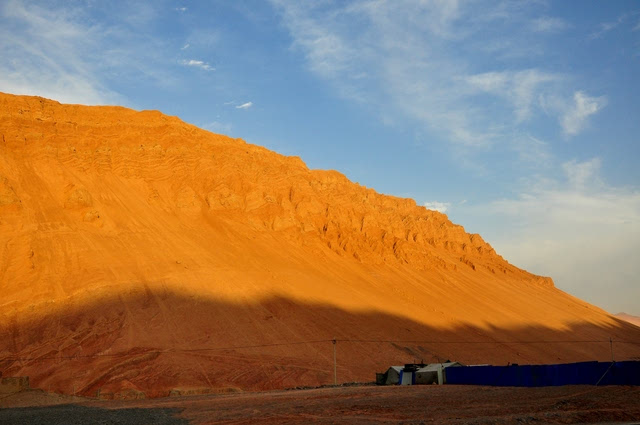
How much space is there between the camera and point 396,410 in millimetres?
17938

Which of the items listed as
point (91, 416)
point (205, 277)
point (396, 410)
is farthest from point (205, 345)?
point (396, 410)

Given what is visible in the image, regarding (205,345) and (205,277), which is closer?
(205,345)

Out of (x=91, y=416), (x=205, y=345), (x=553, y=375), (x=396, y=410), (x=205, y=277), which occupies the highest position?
(x=205, y=277)

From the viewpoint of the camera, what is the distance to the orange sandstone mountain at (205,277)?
34.1m

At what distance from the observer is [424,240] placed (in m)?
74.0

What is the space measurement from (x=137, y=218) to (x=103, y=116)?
12.1m

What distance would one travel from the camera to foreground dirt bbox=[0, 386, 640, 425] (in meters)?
14.8

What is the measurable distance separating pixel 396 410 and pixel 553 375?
1151 centimetres

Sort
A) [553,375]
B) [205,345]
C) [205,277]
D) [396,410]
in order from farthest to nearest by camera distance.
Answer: [205,277] < [205,345] < [553,375] < [396,410]

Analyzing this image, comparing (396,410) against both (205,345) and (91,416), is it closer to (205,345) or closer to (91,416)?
(91,416)

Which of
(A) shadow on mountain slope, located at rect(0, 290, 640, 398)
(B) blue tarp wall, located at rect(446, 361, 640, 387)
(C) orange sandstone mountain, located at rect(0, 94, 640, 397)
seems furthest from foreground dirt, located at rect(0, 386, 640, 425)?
(C) orange sandstone mountain, located at rect(0, 94, 640, 397)

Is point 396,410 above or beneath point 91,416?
above

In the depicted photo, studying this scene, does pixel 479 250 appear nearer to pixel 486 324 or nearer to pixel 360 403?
pixel 486 324

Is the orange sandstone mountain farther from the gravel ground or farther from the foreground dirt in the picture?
the foreground dirt
